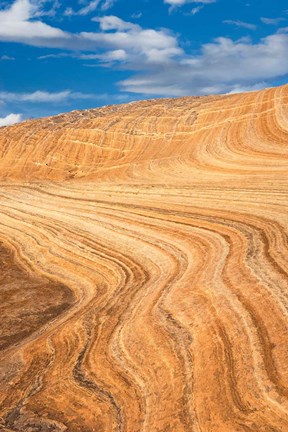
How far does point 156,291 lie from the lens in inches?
409

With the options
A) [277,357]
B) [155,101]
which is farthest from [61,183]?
[277,357]

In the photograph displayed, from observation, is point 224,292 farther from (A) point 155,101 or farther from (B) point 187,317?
(A) point 155,101

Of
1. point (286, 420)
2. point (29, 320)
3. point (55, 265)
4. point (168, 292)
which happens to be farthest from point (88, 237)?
point (286, 420)

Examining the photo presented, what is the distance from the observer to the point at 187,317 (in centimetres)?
835

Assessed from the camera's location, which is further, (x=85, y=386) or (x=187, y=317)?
(x=187, y=317)

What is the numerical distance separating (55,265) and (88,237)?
5.81ft

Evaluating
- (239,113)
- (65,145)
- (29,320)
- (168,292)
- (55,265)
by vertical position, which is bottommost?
(29,320)

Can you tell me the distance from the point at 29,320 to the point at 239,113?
21.9 meters

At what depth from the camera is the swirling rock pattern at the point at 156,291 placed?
6156mm

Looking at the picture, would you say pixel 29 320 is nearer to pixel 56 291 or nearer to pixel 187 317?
pixel 56 291

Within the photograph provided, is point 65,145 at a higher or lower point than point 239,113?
lower

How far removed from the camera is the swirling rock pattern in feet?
20.2

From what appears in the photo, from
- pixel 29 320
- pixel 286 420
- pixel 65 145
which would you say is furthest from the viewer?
pixel 65 145

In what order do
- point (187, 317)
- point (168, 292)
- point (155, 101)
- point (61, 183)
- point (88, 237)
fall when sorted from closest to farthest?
point (187, 317), point (168, 292), point (88, 237), point (61, 183), point (155, 101)
